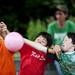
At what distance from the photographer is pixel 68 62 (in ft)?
23.1

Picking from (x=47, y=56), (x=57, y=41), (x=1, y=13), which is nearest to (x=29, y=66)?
(x=47, y=56)

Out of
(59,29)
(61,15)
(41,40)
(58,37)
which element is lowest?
(41,40)

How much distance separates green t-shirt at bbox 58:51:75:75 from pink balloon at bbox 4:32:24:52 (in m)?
0.51

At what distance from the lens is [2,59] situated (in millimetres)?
7066

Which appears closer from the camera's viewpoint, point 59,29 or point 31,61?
point 31,61

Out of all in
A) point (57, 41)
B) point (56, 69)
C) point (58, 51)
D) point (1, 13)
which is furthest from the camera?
point (1, 13)

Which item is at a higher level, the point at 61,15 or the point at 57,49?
the point at 61,15

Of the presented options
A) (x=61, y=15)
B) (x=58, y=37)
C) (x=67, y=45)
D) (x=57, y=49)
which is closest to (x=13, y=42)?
(x=57, y=49)

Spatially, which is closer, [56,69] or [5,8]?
[56,69]

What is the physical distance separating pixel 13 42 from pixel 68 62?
68 cm

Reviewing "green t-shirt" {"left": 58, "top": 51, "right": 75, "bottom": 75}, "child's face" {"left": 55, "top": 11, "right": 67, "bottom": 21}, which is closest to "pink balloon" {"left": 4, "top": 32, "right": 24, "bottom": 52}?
"green t-shirt" {"left": 58, "top": 51, "right": 75, "bottom": 75}

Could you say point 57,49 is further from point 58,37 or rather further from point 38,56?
point 58,37

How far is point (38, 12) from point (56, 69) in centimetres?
604

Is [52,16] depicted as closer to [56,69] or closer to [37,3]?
[37,3]
